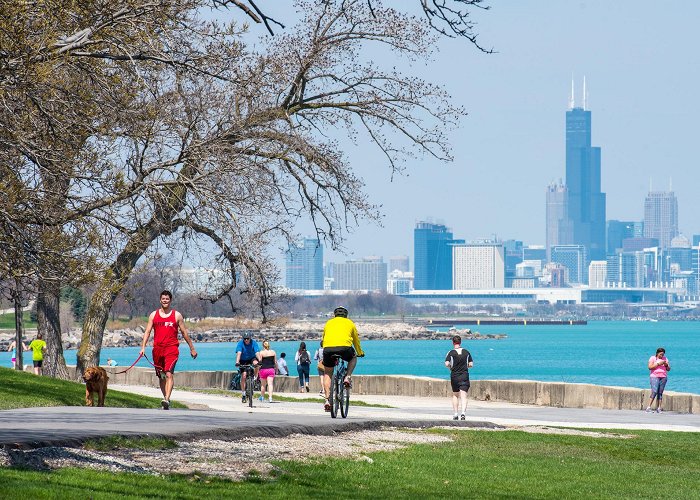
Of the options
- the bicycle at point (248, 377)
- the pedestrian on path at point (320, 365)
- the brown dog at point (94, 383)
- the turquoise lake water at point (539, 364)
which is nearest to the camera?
the brown dog at point (94, 383)

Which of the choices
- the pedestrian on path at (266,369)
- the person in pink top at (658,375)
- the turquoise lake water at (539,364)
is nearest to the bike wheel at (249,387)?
the pedestrian on path at (266,369)

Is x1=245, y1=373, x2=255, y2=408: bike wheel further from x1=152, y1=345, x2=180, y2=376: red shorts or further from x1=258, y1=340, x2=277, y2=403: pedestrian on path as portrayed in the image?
x1=152, y1=345, x2=180, y2=376: red shorts

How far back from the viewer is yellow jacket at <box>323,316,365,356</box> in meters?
19.4

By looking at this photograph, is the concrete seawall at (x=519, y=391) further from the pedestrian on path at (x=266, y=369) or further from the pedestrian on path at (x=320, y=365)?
the pedestrian on path at (x=266, y=369)

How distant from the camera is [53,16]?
596 inches

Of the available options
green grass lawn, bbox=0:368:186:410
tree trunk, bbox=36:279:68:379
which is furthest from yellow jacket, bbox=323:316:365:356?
tree trunk, bbox=36:279:68:379

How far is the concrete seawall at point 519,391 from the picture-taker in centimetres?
3366

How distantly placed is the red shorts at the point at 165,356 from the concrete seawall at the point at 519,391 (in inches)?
396

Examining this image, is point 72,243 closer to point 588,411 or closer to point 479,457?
point 479,457

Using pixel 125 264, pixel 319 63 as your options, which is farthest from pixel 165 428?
pixel 319 63

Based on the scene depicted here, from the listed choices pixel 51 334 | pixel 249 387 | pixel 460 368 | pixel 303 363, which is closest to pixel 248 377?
pixel 249 387

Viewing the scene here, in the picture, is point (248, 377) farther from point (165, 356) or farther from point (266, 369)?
point (165, 356)

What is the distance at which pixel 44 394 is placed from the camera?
2350 centimetres

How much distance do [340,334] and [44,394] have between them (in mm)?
6753
